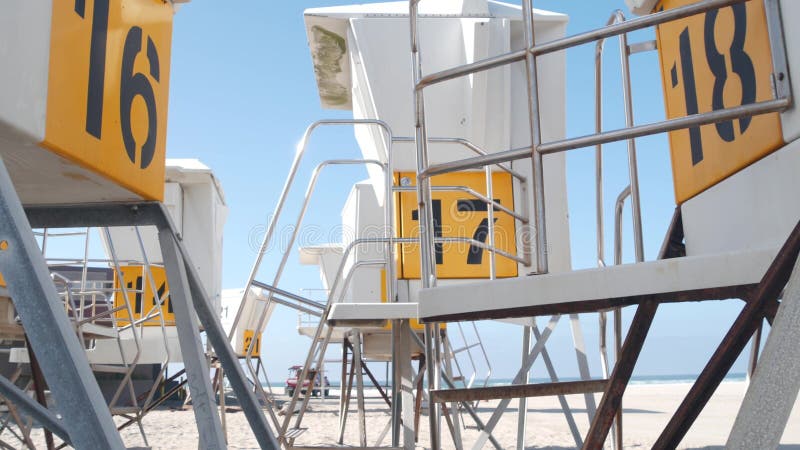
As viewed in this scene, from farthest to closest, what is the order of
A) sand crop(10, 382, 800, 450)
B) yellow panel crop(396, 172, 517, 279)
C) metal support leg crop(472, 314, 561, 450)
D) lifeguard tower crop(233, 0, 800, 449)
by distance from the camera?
1. sand crop(10, 382, 800, 450)
2. yellow panel crop(396, 172, 517, 279)
3. metal support leg crop(472, 314, 561, 450)
4. lifeguard tower crop(233, 0, 800, 449)

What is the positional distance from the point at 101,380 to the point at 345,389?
10.5 m

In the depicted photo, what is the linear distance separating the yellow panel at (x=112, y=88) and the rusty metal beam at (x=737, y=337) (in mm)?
1769

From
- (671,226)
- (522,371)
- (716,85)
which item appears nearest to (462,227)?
(522,371)

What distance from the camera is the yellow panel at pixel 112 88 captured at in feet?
6.59

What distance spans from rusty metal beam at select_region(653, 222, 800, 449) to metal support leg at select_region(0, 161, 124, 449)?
132cm

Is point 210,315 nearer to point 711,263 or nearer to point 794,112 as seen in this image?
point 711,263

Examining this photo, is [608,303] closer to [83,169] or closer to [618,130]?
[618,130]

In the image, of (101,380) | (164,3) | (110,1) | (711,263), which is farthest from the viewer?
(101,380)

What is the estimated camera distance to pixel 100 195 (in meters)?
2.49

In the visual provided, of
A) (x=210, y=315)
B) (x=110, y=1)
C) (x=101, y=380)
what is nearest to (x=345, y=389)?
(x=210, y=315)

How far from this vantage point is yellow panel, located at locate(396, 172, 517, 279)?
20.5 ft

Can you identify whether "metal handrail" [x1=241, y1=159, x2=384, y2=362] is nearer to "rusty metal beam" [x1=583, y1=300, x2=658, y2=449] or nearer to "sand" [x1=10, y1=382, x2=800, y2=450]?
"rusty metal beam" [x1=583, y1=300, x2=658, y2=449]

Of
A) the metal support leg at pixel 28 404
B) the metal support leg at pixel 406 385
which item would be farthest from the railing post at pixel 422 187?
the metal support leg at pixel 28 404

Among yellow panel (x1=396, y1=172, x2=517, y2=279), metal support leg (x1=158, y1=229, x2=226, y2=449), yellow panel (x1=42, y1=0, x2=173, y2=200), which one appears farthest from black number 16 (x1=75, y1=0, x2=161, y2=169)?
yellow panel (x1=396, y1=172, x2=517, y2=279)
